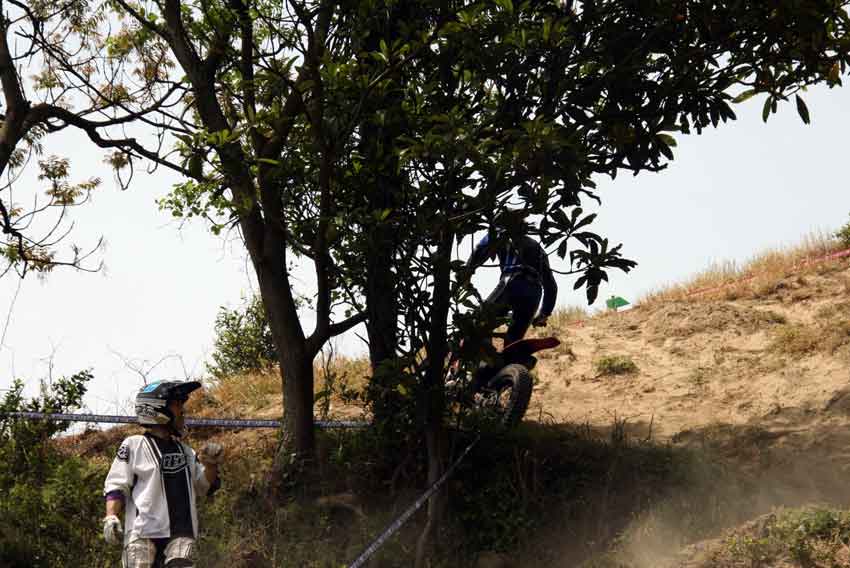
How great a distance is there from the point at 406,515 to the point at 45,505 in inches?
127

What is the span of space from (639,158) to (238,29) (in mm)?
3787

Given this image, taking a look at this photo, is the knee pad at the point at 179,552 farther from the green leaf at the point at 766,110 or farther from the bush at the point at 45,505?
the green leaf at the point at 766,110

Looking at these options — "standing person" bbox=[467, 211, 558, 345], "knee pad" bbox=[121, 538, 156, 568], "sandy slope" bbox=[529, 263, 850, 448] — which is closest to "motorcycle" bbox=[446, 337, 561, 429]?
"standing person" bbox=[467, 211, 558, 345]

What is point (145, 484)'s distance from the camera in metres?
5.82

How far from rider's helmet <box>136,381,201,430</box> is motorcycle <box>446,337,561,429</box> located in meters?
2.39

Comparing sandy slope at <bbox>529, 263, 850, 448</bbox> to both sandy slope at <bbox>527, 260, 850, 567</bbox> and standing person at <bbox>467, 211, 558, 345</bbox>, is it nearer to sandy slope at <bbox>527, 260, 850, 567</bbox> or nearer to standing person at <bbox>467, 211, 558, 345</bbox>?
sandy slope at <bbox>527, 260, 850, 567</bbox>

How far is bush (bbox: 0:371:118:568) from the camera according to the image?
802 centimetres

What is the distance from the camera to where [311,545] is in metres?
7.89

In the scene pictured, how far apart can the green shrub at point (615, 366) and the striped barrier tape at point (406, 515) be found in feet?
11.9

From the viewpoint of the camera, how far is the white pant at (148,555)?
5.70 m

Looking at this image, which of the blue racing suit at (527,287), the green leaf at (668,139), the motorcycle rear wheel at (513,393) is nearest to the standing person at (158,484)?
the motorcycle rear wheel at (513,393)

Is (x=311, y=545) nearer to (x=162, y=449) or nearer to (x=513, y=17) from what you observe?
(x=162, y=449)

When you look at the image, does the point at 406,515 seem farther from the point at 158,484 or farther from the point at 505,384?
the point at 158,484

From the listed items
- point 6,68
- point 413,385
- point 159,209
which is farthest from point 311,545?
point 6,68
